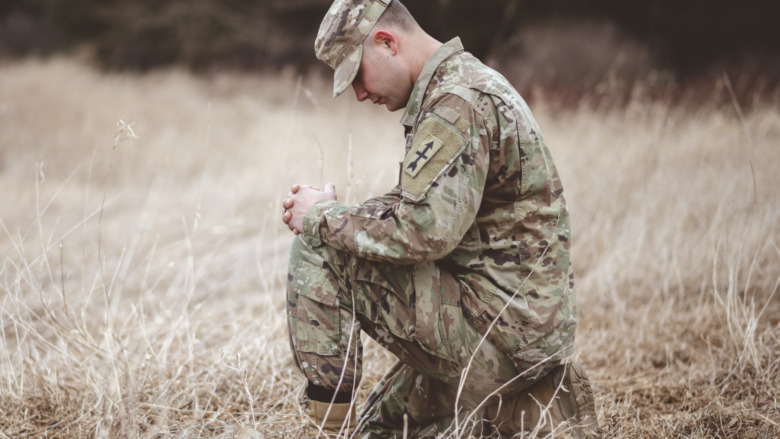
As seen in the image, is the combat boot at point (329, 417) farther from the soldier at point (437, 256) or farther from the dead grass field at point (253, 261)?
the dead grass field at point (253, 261)

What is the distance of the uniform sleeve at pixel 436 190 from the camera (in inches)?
63.4

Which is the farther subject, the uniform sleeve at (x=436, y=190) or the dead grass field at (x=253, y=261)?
the dead grass field at (x=253, y=261)

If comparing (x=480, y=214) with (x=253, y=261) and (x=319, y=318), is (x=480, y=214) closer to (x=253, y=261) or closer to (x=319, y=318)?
(x=319, y=318)

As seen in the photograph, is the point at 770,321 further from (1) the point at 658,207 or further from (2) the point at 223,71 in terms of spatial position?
(2) the point at 223,71

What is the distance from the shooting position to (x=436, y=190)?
1.61 metres

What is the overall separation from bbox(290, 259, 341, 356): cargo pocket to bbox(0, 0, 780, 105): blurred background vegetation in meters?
7.53

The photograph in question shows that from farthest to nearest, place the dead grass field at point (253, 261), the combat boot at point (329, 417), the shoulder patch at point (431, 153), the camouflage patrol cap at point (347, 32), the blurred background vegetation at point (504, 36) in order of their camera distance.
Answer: the blurred background vegetation at point (504, 36) < the dead grass field at point (253, 261) < the combat boot at point (329, 417) < the camouflage patrol cap at point (347, 32) < the shoulder patch at point (431, 153)

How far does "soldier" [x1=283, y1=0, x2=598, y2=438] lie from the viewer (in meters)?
1.67

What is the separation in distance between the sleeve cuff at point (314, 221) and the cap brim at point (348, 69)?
12.6 inches

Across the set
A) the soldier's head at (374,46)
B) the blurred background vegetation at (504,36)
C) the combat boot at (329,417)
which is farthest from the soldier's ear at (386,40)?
the blurred background vegetation at (504,36)

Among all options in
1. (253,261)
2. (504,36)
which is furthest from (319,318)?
(504,36)

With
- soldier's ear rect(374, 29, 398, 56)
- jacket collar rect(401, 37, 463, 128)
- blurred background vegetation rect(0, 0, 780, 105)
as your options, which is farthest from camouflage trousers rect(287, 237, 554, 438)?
blurred background vegetation rect(0, 0, 780, 105)

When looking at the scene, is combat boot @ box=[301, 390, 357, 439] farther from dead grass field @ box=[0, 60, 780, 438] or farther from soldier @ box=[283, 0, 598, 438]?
dead grass field @ box=[0, 60, 780, 438]

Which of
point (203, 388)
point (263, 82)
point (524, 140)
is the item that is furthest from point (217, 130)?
point (524, 140)
